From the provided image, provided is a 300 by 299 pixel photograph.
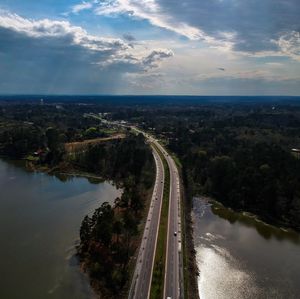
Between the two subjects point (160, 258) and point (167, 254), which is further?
point (167, 254)

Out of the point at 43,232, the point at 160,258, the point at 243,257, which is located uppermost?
the point at 160,258

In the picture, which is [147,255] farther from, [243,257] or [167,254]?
[243,257]

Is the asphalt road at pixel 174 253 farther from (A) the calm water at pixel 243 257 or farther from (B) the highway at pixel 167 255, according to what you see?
(A) the calm water at pixel 243 257

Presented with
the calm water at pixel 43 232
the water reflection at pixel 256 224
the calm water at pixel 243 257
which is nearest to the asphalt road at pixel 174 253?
the calm water at pixel 243 257

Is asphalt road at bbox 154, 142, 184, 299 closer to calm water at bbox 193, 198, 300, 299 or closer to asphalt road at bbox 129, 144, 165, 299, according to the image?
asphalt road at bbox 129, 144, 165, 299

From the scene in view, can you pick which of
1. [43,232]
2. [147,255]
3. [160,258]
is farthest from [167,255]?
[43,232]

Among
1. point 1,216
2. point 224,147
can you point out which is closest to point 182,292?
point 1,216

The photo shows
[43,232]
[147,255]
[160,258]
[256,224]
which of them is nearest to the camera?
[160,258]
